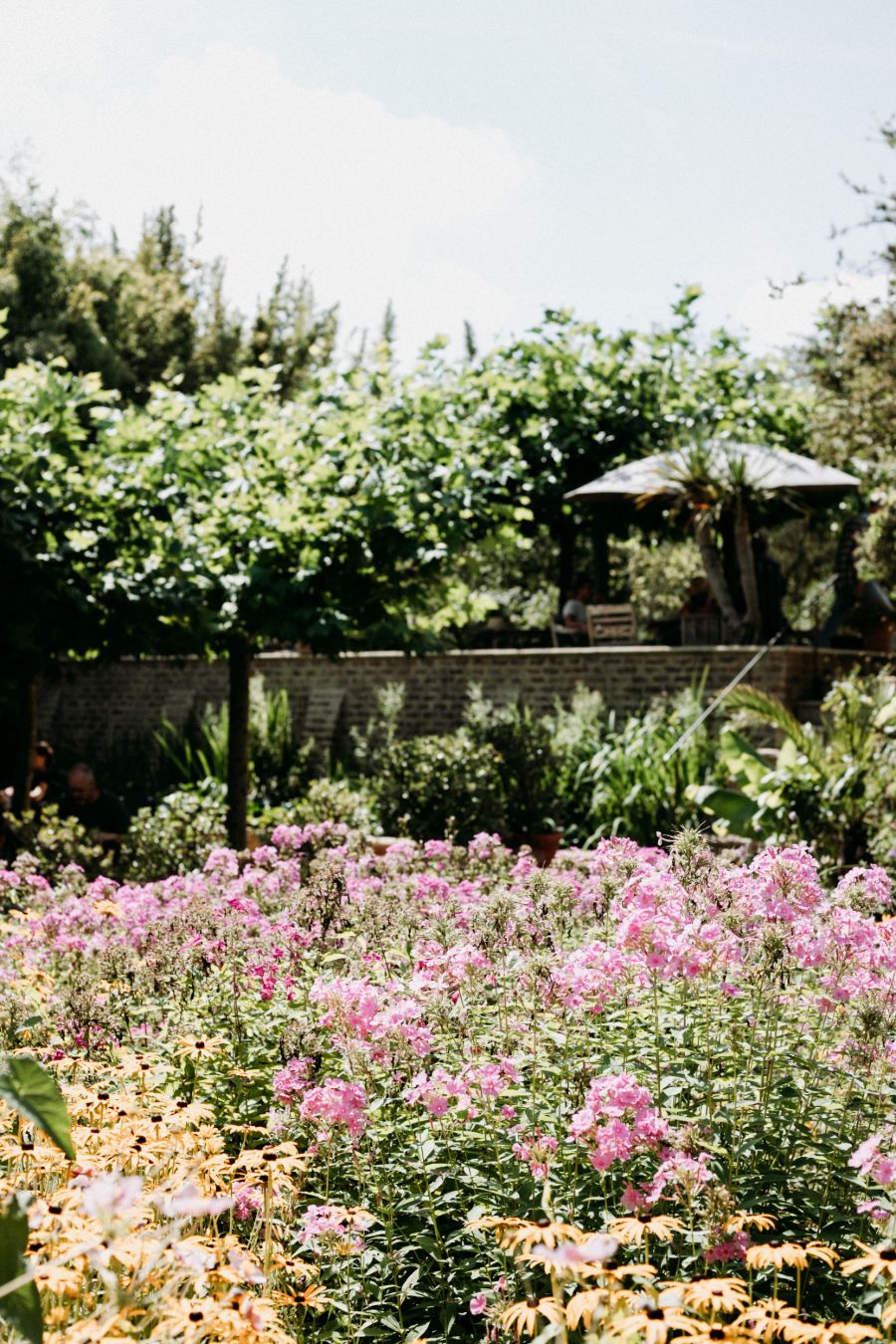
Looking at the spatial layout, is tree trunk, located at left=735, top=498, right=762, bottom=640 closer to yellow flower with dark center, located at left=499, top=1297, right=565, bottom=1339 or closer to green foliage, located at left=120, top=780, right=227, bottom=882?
green foliage, located at left=120, top=780, right=227, bottom=882

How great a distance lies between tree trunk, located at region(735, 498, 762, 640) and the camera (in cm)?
1507

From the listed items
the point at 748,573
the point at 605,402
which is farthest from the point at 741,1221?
the point at 605,402

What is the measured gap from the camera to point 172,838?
11117mm

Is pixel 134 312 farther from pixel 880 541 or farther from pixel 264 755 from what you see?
pixel 880 541

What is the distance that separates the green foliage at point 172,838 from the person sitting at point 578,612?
6200 millimetres

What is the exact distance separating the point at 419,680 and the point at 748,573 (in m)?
4.21

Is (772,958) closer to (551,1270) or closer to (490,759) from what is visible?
(551,1270)

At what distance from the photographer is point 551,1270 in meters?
2.32

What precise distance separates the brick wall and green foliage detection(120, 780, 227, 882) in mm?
1531

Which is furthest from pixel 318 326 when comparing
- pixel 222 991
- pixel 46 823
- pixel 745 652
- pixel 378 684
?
pixel 222 991

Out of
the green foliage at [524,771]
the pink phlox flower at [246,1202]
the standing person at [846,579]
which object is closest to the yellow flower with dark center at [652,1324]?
the pink phlox flower at [246,1202]

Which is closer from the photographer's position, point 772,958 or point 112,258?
point 772,958

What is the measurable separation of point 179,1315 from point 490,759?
993cm

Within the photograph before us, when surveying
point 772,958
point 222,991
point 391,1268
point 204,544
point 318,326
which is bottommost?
point 391,1268
